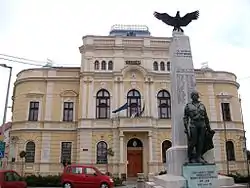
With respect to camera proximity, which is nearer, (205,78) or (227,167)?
(227,167)

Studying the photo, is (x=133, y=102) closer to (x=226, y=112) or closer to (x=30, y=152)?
(x=226, y=112)

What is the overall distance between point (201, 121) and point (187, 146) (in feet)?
3.29

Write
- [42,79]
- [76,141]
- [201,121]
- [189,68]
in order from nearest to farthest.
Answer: [201,121], [189,68], [76,141], [42,79]

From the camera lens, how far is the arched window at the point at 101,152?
26.7 m

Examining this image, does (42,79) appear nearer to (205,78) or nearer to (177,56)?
(205,78)

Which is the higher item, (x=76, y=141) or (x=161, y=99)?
(x=161, y=99)

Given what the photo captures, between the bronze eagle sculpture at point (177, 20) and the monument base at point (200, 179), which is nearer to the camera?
the monument base at point (200, 179)

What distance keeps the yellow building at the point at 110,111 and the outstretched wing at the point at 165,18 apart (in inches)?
688

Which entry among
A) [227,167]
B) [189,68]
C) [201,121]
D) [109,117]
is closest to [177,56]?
[189,68]

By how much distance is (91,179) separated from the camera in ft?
55.1

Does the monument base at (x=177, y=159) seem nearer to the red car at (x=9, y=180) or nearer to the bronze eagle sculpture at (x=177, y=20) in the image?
the bronze eagle sculpture at (x=177, y=20)

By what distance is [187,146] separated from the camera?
8.63 metres

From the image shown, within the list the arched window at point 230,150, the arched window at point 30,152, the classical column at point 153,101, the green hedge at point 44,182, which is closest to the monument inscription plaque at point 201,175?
the green hedge at point 44,182

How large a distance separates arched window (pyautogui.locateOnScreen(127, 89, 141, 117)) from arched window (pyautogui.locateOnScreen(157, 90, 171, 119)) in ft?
7.43
